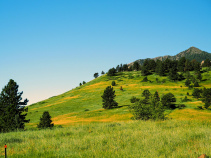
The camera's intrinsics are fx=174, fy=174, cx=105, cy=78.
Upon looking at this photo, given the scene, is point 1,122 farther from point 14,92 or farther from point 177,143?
point 177,143

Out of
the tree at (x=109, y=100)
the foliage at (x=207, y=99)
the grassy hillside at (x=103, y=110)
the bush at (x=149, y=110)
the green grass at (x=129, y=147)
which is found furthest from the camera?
the tree at (x=109, y=100)

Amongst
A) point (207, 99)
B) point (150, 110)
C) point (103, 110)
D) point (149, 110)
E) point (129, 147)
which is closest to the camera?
point (129, 147)

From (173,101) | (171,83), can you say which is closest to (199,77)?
(171,83)

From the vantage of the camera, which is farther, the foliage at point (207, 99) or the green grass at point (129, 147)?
the foliage at point (207, 99)

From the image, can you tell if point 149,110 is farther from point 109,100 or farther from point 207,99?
point 109,100

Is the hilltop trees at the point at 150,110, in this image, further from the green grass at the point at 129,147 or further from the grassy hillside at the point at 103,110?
the green grass at the point at 129,147

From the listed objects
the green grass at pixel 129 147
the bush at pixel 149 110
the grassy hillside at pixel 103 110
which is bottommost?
the grassy hillside at pixel 103 110

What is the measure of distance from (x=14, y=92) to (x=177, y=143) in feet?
137

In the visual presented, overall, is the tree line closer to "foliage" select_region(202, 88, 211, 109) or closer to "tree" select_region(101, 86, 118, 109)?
"tree" select_region(101, 86, 118, 109)

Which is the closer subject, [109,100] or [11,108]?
[11,108]

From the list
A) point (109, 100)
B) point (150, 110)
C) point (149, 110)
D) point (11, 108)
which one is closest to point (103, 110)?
point (109, 100)

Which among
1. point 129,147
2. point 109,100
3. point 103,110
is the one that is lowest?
point 103,110

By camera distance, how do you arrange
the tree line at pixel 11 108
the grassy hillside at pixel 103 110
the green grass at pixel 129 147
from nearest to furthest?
the green grass at pixel 129 147 < the tree line at pixel 11 108 < the grassy hillside at pixel 103 110

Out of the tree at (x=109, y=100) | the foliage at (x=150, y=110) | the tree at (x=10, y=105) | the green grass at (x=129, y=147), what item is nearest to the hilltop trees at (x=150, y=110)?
the foliage at (x=150, y=110)
